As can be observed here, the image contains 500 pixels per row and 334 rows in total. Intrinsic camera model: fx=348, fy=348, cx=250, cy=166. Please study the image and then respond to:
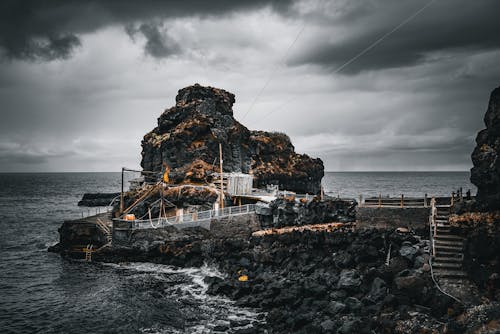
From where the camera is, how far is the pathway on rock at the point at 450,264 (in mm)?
16703

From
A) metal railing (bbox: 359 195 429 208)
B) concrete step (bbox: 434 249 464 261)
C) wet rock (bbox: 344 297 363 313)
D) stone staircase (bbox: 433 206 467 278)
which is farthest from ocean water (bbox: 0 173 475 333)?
metal railing (bbox: 359 195 429 208)

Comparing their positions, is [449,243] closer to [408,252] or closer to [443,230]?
[443,230]

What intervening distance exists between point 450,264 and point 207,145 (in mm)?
39341

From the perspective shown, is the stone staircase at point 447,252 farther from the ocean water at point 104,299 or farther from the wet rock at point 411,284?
the ocean water at point 104,299

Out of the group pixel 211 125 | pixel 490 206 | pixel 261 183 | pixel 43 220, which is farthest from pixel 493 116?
pixel 43 220

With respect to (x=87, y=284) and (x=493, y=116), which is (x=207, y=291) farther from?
(x=493, y=116)

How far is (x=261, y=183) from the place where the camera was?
215ft

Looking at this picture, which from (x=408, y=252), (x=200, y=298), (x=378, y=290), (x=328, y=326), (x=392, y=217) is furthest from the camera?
(x=392, y=217)

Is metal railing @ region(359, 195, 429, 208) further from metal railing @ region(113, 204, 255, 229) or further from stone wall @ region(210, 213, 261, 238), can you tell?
metal railing @ region(113, 204, 255, 229)

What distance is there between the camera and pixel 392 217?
27.8 meters

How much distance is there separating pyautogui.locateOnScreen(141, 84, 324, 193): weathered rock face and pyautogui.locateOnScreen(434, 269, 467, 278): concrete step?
3216 centimetres

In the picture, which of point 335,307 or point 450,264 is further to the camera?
point 450,264

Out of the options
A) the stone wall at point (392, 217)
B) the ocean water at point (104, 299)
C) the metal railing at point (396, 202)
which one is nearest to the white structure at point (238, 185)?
the ocean water at point (104, 299)

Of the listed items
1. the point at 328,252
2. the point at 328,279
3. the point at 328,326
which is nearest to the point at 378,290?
the point at 328,279
